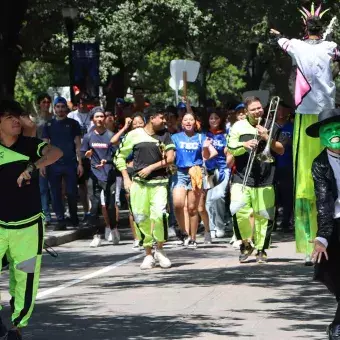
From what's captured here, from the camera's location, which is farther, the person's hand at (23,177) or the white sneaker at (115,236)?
the white sneaker at (115,236)

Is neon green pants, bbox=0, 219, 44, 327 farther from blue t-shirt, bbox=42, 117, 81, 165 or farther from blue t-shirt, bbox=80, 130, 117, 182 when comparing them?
blue t-shirt, bbox=42, 117, 81, 165

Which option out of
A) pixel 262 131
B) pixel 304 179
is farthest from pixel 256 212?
pixel 304 179

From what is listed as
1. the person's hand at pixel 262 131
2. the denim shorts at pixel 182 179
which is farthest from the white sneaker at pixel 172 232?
the person's hand at pixel 262 131

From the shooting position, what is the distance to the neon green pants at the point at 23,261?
9.12 m

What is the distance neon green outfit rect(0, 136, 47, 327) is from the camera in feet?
29.9

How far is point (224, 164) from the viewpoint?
63.6ft

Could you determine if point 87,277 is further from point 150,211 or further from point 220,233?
point 220,233

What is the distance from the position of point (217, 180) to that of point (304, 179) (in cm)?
706

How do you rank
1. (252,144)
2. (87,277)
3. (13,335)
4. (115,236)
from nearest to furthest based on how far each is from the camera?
(13,335), (87,277), (252,144), (115,236)

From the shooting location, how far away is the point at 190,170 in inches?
693

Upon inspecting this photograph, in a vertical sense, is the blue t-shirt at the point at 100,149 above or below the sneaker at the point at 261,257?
above

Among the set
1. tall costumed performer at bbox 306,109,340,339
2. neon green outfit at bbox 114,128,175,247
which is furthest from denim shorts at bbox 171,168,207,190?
tall costumed performer at bbox 306,109,340,339

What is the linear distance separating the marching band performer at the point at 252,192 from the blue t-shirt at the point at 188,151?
274cm

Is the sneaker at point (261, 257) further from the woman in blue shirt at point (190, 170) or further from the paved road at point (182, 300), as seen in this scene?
the woman in blue shirt at point (190, 170)
